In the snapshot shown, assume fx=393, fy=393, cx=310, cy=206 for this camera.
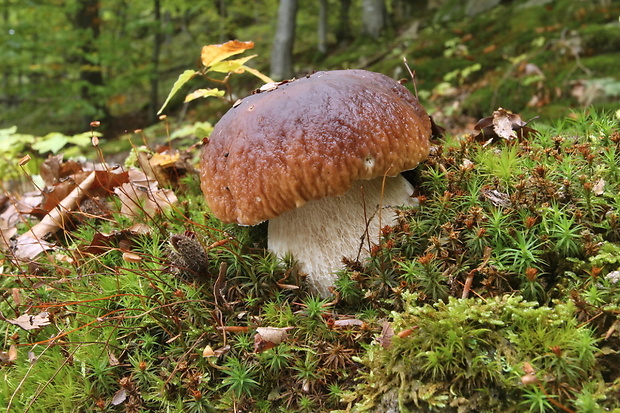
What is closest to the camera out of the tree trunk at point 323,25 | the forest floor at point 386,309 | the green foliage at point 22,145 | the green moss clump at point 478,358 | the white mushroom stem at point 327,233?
the green moss clump at point 478,358

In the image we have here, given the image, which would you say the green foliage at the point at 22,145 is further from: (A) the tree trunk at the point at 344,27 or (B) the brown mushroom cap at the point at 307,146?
(A) the tree trunk at the point at 344,27

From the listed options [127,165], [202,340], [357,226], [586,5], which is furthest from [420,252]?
[586,5]

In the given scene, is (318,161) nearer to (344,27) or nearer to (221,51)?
(221,51)

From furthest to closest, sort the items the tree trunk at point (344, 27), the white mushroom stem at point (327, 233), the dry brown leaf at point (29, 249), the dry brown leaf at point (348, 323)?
the tree trunk at point (344, 27), the dry brown leaf at point (29, 249), the white mushroom stem at point (327, 233), the dry brown leaf at point (348, 323)

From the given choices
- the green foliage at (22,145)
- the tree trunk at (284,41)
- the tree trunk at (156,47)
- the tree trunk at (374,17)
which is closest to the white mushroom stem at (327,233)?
the green foliage at (22,145)

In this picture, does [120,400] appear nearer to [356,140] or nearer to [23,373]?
[23,373]

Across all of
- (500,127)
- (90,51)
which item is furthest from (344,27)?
(500,127)

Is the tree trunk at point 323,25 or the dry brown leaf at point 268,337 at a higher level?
the tree trunk at point 323,25

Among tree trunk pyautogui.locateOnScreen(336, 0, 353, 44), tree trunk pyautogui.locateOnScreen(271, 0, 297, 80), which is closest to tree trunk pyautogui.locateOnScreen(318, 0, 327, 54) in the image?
tree trunk pyautogui.locateOnScreen(336, 0, 353, 44)
